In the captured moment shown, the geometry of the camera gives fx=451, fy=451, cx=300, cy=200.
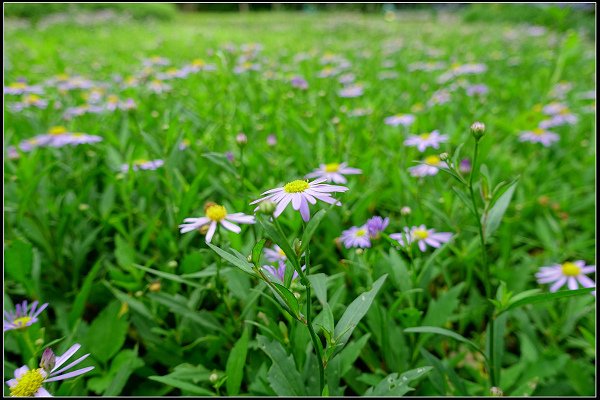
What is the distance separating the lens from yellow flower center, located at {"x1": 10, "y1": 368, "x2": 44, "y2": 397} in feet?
1.93

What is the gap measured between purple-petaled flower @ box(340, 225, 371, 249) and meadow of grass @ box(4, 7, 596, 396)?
0.14 ft

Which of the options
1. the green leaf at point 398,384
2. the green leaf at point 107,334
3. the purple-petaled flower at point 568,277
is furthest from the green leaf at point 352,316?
the purple-petaled flower at point 568,277

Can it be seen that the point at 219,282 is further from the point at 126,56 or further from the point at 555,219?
the point at 126,56

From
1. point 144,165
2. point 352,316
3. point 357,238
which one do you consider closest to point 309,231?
point 352,316

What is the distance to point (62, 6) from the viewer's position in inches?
342

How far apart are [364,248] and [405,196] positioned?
465 millimetres

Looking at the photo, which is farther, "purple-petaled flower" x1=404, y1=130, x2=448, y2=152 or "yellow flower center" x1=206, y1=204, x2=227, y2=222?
"purple-petaled flower" x1=404, y1=130, x2=448, y2=152

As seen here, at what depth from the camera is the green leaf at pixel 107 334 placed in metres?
0.87

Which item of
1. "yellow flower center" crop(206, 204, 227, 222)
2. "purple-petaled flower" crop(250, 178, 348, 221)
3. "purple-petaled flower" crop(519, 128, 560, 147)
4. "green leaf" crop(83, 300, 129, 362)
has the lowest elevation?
"green leaf" crop(83, 300, 129, 362)

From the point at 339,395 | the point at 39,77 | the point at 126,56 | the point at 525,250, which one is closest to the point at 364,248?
the point at 339,395

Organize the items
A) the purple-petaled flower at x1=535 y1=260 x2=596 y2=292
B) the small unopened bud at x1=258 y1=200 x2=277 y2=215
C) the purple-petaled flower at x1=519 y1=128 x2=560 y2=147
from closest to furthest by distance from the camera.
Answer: the small unopened bud at x1=258 y1=200 x2=277 y2=215 < the purple-petaled flower at x1=535 y1=260 x2=596 y2=292 < the purple-petaled flower at x1=519 y1=128 x2=560 y2=147

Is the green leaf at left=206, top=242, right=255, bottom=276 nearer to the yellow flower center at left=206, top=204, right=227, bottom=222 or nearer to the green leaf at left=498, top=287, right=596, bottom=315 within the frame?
the yellow flower center at left=206, top=204, right=227, bottom=222

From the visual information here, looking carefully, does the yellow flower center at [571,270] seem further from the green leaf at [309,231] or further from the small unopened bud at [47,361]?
the small unopened bud at [47,361]

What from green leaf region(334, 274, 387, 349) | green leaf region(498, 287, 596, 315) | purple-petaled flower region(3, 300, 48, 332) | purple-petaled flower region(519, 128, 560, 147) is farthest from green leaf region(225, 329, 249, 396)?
purple-petaled flower region(519, 128, 560, 147)
